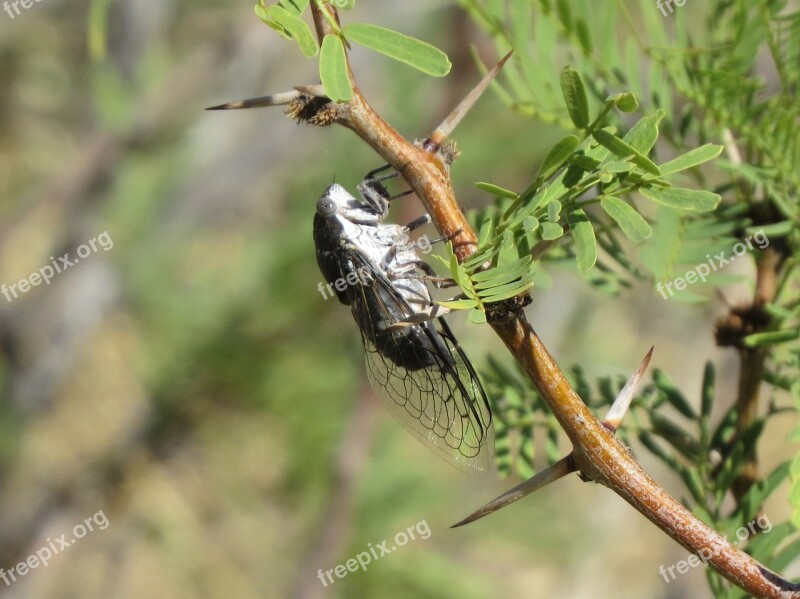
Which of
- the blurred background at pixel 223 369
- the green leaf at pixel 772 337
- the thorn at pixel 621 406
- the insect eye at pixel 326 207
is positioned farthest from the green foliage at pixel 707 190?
the blurred background at pixel 223 369

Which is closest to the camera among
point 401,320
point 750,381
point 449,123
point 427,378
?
point 449,123

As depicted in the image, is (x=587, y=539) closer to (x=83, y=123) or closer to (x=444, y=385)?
(x=444, y=385)

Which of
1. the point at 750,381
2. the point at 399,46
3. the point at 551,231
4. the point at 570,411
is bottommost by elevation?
the point at 750,381

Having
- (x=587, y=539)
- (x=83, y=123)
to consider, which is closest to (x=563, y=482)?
(x=587, y=539)

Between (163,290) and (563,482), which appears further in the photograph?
(563,482)

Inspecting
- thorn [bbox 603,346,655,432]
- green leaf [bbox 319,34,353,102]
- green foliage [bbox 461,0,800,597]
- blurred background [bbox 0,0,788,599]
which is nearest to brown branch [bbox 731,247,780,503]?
green foliage [bbox 461,0,800,597]

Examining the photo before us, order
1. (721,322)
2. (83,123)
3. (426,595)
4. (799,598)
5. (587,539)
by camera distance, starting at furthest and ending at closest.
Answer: (83,123) < (587,539) < (426,595) < (721,322) < (799,598)

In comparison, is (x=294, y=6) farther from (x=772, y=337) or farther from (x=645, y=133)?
(x=772, y=337)

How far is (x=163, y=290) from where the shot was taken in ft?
7.59

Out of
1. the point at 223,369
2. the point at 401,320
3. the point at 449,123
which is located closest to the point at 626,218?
the point at 449,123

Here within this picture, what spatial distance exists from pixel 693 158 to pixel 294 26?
259 mm

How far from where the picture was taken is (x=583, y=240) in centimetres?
48

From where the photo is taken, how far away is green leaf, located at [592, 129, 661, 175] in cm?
45

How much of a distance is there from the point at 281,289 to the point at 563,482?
2.03 m
